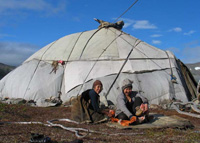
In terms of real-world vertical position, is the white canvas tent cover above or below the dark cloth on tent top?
above

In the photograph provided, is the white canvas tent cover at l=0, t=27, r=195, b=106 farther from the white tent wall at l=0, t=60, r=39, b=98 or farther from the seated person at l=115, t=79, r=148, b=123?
the seated person at l=115, t=79, r=148, b=123

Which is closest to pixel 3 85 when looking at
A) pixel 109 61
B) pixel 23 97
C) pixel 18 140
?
pixel 23 97

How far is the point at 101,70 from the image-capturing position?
888cm

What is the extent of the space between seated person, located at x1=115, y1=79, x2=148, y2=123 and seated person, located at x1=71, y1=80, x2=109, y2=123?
0.45m

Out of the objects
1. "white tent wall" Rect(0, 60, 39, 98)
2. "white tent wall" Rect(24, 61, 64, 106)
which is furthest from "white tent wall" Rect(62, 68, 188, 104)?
"white tent wall" Rect(0, 60, 39, 98)

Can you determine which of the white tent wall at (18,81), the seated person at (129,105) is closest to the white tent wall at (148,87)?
the white tent wall at (18,81)

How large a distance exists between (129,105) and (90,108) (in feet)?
2.67

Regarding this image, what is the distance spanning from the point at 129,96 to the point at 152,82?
167 inches

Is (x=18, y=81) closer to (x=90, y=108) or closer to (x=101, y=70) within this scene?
(x=101, y=70)

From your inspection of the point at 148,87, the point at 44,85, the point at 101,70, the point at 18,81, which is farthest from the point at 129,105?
the point at 18,81

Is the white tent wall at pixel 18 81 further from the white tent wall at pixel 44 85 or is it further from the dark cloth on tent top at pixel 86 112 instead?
the dark cloth on tent top at pixel 86 112

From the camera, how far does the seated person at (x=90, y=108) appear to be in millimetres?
4789

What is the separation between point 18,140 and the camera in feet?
10.1

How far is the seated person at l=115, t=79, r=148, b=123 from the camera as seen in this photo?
4344mm
